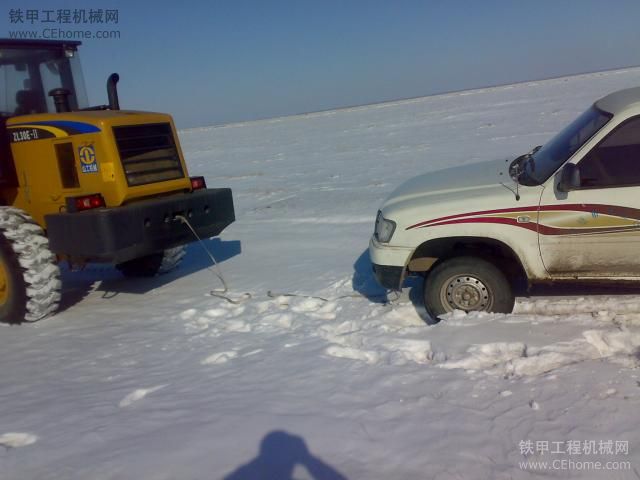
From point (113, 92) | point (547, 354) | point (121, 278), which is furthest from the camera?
point (121, 278)

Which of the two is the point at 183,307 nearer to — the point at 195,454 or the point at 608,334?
the point at 195,454

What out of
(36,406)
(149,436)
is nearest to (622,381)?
(149,436)

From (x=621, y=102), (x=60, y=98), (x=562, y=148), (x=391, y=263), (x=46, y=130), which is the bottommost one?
(x=391, y=263)

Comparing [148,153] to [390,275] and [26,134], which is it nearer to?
[26,134]

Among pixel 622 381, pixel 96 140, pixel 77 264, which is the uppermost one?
pixel 96 140

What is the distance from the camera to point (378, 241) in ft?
16.9

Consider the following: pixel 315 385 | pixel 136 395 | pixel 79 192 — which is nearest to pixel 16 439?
pixel 136 395

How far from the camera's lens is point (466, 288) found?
4.86m

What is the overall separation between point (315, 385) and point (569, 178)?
2.51 m

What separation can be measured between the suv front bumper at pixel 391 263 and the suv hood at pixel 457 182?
1.49 ft

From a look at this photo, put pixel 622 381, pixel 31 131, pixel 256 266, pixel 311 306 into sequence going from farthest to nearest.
→ pixel 256 266
pixel 31 131
pixel 311 306
pixel 622 381

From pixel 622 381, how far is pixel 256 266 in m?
5.05

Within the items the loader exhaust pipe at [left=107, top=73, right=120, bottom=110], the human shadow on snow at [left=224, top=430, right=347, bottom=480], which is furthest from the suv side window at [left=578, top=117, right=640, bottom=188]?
the loader exhaust pipe at [left=107, top=73, right=120, bottom=110]

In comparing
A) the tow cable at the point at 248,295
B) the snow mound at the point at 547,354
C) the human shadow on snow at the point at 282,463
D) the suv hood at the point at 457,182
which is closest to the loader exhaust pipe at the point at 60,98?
the tow cable at the point at 248,295
